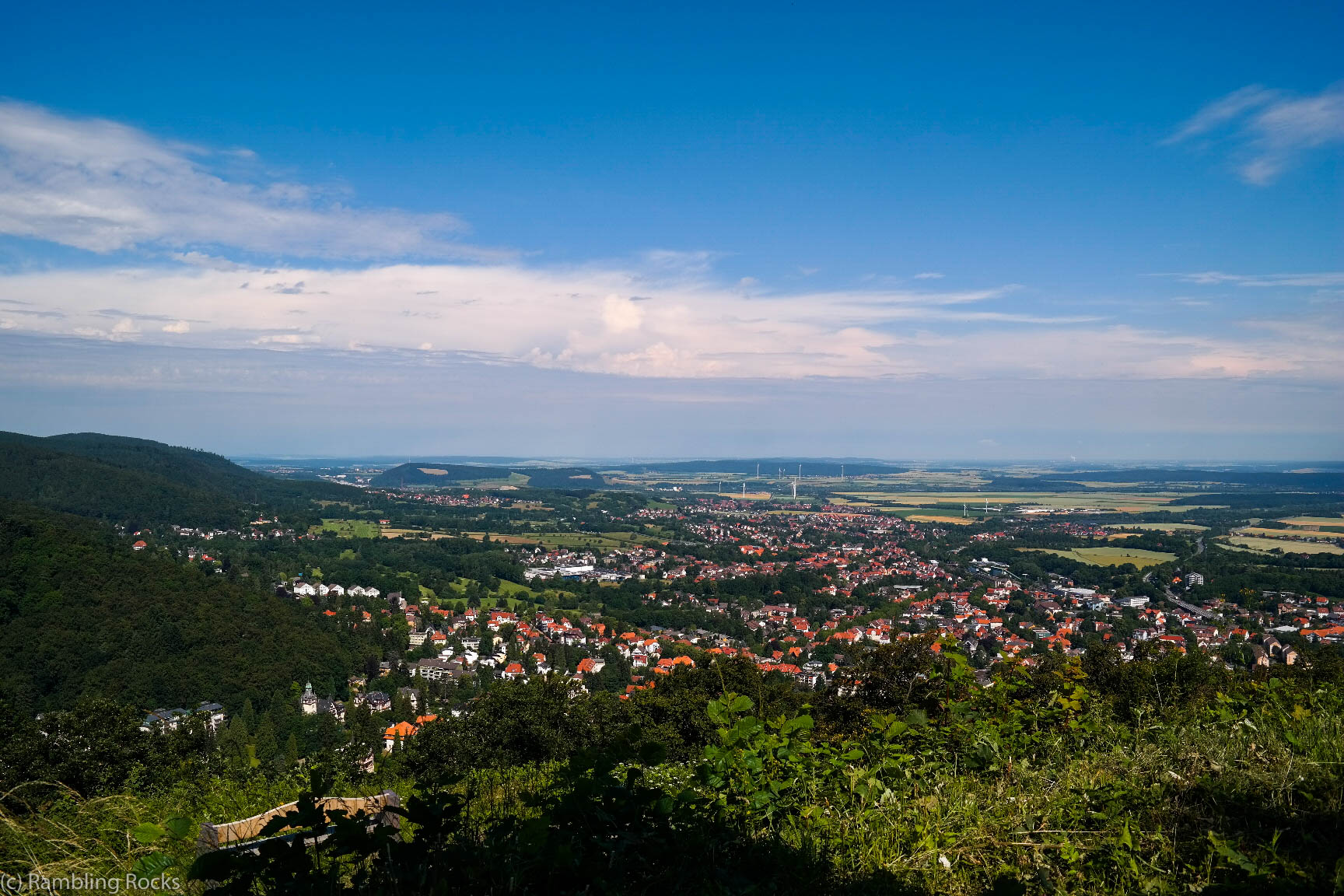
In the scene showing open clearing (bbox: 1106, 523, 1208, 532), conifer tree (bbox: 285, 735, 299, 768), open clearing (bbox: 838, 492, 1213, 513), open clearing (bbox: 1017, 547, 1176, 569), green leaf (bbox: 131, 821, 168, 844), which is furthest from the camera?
open clearing (bbox: 838, 492, 1213, 513)

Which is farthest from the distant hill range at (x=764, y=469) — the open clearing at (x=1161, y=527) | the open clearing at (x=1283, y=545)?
the open clearing at (x=1283, y=545)

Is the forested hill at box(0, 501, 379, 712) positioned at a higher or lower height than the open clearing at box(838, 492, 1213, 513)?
lower

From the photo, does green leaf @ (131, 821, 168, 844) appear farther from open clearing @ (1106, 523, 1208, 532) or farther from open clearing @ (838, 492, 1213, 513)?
open clearing @ (838, 492, 1213, 513)

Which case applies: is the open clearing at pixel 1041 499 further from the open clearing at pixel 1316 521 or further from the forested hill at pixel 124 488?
the forested hill at pixel 124 488

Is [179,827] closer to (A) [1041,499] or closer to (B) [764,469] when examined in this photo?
(A) [1041,499]

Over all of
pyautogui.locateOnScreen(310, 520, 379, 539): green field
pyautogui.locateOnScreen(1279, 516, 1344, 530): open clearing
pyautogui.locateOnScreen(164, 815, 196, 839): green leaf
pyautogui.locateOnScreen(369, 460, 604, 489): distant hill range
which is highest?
pyautogui.locateOnScreen(164, 815, 196, 839): green leaf

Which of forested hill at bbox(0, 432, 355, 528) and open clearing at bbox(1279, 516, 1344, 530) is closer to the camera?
open clearing at bbox(1279, 516, 1344, 530)

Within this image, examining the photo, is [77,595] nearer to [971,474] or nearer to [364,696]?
[364,696]

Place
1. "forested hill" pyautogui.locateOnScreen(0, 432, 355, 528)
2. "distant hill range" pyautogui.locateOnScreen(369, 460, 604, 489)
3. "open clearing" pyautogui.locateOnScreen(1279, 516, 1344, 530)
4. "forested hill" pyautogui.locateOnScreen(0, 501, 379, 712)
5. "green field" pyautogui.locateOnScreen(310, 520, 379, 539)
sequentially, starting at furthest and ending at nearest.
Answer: "distant hill range" pyautogui.locateOnScreen(369, 460, 604, 489)
"green field" pyautogui.locateOnScreen(310, 520, 379, 539)
"forested hill" pyautogui.locateOnScreen(0, 432, 355, 528)
"open clearing" pyautogui.locateOnScreen(1279, 516, 1344, 530)
"forested hill" pyautogui.locateOnScreen(0, 501, 379, 712)

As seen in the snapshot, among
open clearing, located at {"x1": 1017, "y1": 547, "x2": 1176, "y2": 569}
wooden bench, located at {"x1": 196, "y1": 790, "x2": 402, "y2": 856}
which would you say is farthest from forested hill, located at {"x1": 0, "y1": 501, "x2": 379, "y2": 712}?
open clearing, located at {"x1": 1017, "y1": 547, "x2": 1176, "y2": 569}
